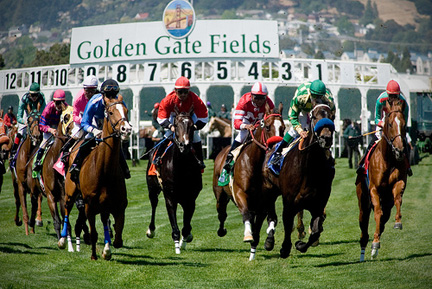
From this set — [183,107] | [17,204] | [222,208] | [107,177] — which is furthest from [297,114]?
[17,204]

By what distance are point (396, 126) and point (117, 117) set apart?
3970 millimetres

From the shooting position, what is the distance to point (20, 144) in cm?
1448

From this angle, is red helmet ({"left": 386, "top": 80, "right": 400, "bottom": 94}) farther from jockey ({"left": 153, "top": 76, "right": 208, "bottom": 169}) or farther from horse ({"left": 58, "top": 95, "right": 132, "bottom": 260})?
horse ({"left": 58, "top": 95, "right": 132, "bottom": 260})

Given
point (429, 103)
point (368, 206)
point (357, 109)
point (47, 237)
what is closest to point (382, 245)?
point (368, 206)

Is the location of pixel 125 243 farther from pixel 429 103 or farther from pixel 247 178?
pixel 429 103

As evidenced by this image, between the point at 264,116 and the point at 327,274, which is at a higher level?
the point at 264,116

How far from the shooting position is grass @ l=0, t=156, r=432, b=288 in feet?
28.0

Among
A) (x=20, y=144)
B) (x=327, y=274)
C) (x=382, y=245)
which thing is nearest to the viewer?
(x=327, y=274)

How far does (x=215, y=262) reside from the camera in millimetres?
10312

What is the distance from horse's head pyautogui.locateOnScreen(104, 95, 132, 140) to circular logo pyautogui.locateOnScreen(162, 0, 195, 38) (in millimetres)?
24411

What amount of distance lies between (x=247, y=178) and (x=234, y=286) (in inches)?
94.4

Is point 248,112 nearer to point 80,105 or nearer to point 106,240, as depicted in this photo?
point 80,105

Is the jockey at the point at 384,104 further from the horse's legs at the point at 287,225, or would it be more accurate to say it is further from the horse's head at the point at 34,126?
the horse's head at the point at 34,126

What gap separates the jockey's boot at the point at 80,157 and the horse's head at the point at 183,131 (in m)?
1.27
